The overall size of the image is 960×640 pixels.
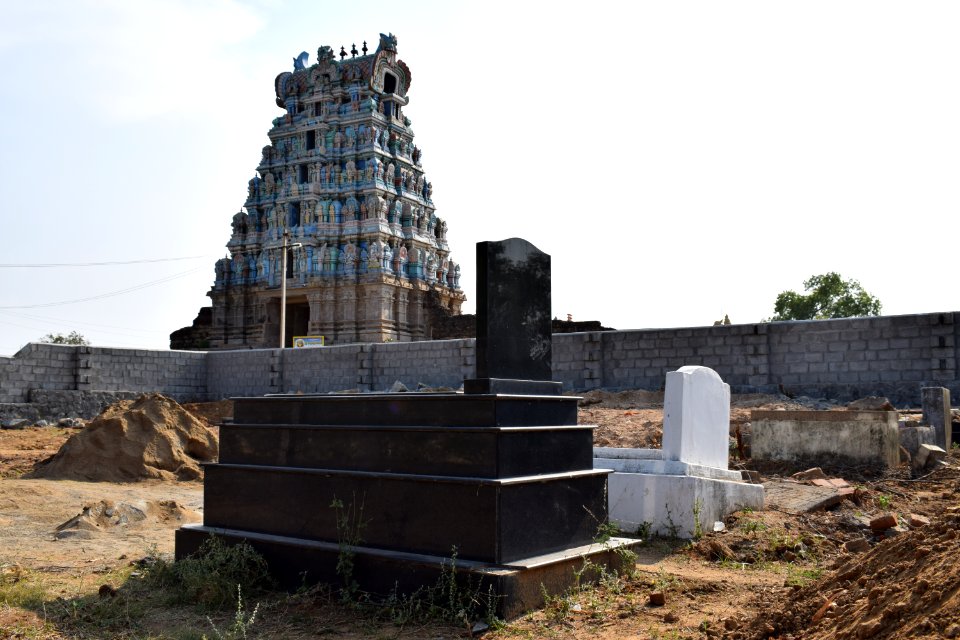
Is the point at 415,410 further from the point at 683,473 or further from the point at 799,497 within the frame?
the point at 799,497

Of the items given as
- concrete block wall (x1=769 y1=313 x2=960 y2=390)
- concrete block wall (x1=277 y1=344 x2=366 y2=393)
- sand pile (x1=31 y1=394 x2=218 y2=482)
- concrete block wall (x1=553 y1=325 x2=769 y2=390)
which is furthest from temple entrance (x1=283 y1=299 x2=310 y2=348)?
concrete block wall (x1=769 y1=313 x2=960 y2=390)

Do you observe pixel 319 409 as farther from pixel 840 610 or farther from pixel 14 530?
pixel 14 530

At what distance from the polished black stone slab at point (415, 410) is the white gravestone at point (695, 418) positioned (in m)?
1.98

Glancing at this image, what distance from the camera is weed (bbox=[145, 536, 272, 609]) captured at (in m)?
4.81

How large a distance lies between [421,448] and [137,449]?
762cm

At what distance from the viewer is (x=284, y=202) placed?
36969mm

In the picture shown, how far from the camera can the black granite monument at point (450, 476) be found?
4.48 meters

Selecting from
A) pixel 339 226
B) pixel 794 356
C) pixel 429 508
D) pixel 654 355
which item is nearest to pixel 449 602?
pixel 429 508

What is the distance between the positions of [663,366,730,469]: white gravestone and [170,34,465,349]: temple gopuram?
26704mm

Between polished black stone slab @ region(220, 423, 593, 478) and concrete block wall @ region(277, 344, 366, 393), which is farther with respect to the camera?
concrete block wall @ region(277, 344, 366, 393)

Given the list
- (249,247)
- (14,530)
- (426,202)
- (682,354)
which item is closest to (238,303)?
(249,247)

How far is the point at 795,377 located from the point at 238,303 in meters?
28.7

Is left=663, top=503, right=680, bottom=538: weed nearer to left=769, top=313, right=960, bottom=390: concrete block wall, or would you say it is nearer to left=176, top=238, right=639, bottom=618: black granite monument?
left=176, top=238, right=639, bottom=618: black granite monument

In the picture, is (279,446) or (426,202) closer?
(279,446)
